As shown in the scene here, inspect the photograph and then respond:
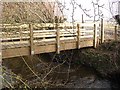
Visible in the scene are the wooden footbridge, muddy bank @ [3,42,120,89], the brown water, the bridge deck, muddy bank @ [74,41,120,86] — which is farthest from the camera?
muddy bank @ [74,41,120,86]

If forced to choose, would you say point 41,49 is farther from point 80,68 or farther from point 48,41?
point 80,68

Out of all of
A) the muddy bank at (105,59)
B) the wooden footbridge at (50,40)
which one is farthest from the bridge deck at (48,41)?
the muddy bank at (105,59)

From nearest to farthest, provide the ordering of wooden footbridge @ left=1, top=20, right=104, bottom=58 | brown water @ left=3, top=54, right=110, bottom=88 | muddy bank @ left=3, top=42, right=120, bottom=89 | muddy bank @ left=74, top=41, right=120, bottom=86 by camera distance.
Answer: wooden footbridge @ left=1, top=20, right=104, bottom=58 < brown water @ left=3, top=54, right=110, bottom=88 < muddy bank @ left=3, top=42, right=120, bottom=89 < muddy bank @ left=74, top=41, right=120, bottom=86

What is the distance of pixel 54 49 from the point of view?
1036 cm

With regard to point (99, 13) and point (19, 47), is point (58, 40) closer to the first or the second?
point (19, 47)

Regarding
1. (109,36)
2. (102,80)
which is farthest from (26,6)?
(109,36)

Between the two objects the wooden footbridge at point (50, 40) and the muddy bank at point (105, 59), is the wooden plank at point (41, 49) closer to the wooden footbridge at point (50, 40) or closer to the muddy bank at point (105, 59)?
the wooden footbridge at point (50, 40)

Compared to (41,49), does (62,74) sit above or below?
below

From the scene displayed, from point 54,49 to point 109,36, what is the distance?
162 inches

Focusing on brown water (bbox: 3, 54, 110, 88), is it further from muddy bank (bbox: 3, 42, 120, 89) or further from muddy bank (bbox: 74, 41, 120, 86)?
muddy bank (bbox: 74, 41, 120, 86)

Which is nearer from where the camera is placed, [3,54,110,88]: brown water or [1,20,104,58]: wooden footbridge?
[1,20,104,58]: wooden footbridge

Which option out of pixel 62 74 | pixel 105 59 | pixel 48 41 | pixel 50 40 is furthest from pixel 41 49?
pixel 105 59

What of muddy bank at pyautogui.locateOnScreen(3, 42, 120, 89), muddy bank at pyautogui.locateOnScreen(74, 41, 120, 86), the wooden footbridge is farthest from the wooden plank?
muddy bank at pyautogui.locateOnScreen(74, 41, 120, 86)

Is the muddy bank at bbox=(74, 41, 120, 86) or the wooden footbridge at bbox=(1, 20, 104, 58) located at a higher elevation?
the wooden footbridge at bbox=(1, 20, 104, 58)
